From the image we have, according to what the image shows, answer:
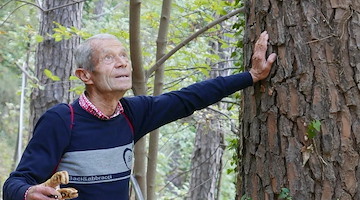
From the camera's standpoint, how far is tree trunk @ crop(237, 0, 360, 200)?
7.19 feet

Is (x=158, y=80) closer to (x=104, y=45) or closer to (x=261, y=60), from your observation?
Answer: (x=104, y=45)

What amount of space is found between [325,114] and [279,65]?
30 cm

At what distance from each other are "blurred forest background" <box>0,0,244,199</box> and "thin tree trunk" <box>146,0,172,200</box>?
18.5 inches

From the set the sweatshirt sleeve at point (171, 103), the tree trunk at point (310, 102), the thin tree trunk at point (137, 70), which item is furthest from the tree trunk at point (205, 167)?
the tree trunk at point (310, 102)

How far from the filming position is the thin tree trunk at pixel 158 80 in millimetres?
4262

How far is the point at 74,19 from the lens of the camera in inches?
301

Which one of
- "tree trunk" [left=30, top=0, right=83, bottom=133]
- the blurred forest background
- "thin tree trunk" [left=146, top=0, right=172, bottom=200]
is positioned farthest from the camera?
"tree trunk" [left=30, top=0, right=83, bottom=133]

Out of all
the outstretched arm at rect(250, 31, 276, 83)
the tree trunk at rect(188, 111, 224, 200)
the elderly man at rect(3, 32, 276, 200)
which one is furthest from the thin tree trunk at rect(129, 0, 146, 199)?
the tree trunk at rect(188, 111, 224, 200)

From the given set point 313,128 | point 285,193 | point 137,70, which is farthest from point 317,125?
point 137,70

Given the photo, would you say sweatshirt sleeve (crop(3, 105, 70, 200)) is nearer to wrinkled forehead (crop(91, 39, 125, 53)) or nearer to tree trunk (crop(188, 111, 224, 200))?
wrinkled forehead (crop(91, 39, 125, 53))

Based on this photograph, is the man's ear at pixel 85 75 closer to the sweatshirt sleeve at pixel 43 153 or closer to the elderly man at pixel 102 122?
the elderly man at pixel 102 122

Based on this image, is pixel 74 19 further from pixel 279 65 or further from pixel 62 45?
pixel 279 65

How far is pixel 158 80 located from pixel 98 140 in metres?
1.97

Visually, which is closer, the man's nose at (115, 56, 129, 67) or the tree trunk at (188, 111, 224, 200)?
the man's nose at (115, 56, 129, 67)
